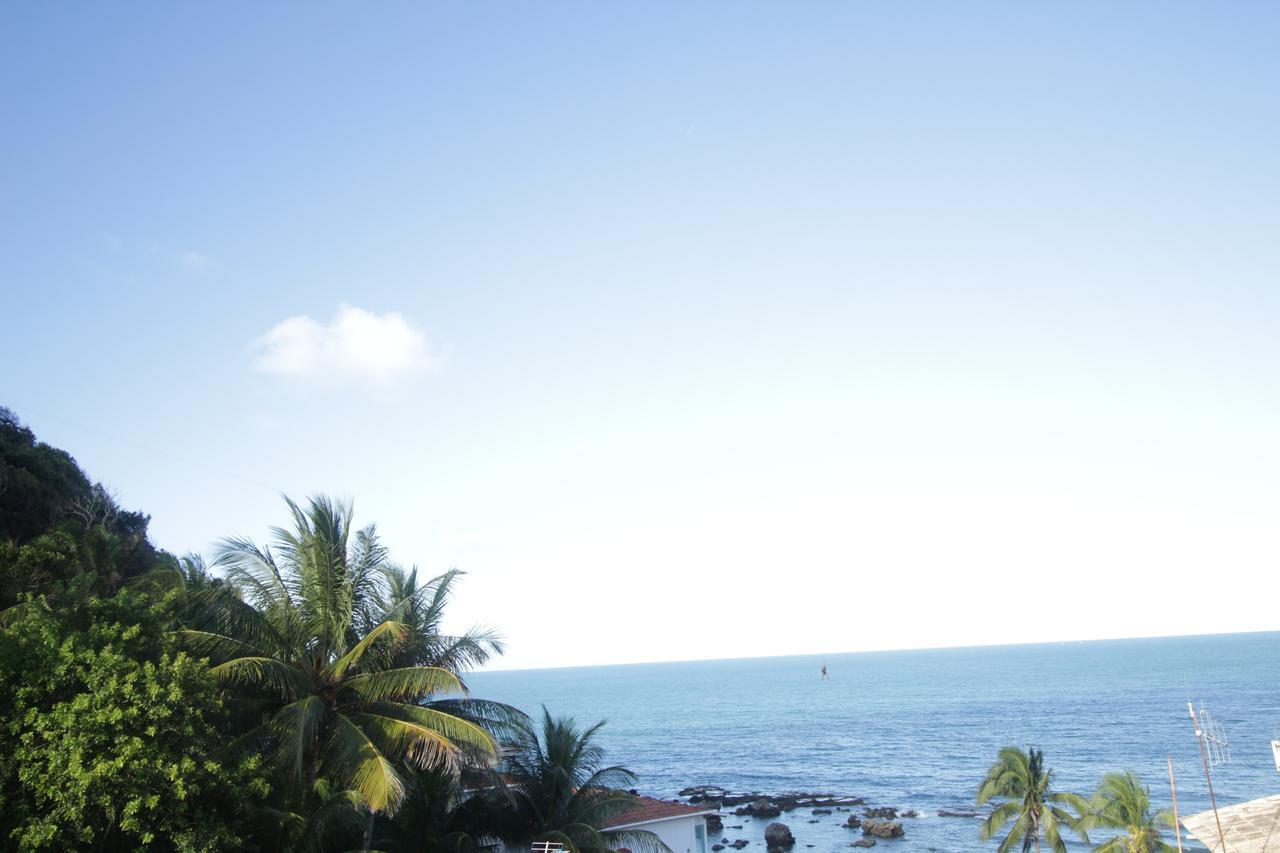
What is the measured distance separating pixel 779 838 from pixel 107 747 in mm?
51366

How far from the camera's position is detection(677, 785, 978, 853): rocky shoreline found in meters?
56.4

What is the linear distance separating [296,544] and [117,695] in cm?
526

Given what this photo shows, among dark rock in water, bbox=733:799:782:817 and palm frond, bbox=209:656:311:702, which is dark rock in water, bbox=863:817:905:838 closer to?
dark rock in water, bbox=733:799:782:817

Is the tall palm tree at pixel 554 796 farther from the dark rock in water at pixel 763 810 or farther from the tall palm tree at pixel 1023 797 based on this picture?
the dark rock in water at pixel 763 810

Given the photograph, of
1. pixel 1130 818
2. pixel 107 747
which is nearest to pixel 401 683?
pixel 107 747

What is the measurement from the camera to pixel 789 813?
6588 cm

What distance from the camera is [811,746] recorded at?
320 ft

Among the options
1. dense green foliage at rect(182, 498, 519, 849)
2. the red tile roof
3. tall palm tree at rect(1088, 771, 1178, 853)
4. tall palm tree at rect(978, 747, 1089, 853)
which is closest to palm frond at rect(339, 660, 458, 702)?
dense green foliage at rect(182, 498, 519, 849)

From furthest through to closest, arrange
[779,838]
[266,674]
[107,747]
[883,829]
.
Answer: [779,838] < [883,829] < [266,674] < [107,747]

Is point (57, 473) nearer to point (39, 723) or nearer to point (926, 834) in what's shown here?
point (39, 723)

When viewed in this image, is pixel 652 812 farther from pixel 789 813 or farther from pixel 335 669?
pixel 789 813

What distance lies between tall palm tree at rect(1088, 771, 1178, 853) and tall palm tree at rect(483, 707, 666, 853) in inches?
621

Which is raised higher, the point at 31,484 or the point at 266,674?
the point at 31,484

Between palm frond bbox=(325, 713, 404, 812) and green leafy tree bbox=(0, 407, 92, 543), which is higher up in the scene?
green leafy tree bbox=(0, 407, 92, 543)
